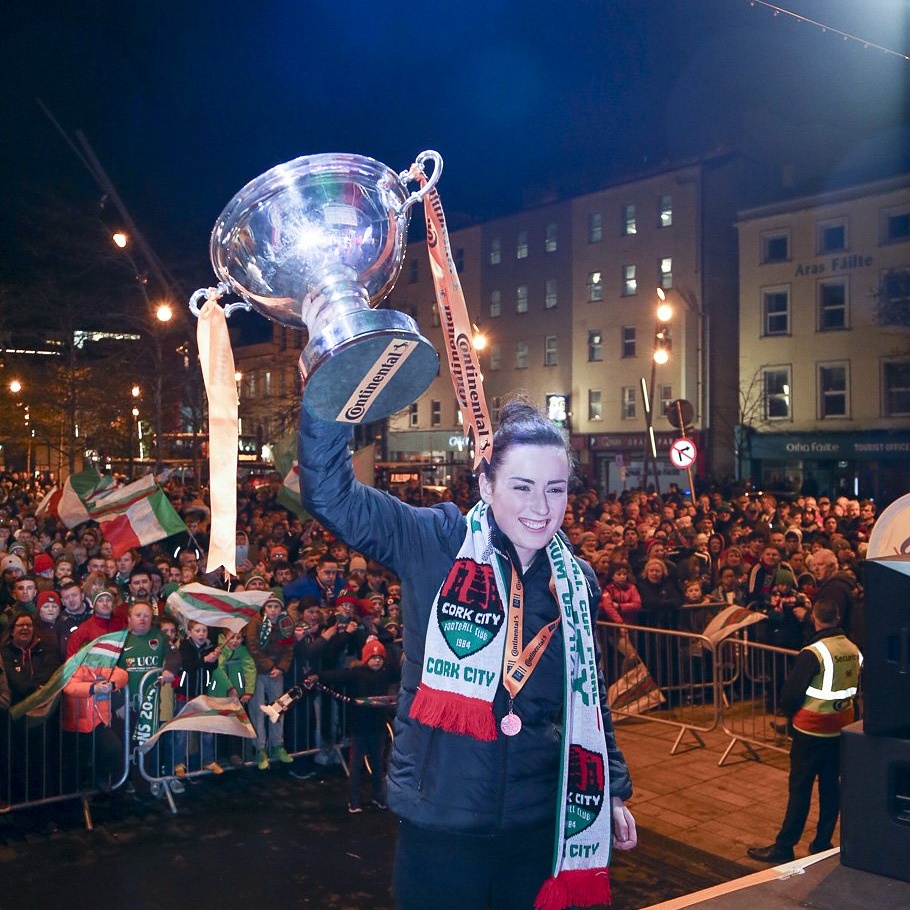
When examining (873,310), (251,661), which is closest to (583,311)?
(873,310)

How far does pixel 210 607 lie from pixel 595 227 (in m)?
33.8

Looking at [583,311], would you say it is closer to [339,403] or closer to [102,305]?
[102,305]

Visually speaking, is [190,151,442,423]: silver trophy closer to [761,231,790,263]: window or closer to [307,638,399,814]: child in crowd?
[307,638,399,814]: child in crowd

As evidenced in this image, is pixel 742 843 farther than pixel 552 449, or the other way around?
pixel 742 843

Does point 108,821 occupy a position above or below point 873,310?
below

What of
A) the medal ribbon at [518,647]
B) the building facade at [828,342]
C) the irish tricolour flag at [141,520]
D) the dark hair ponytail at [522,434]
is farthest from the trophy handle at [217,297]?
the building facade at [828,342]

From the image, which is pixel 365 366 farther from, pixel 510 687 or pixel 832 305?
pixel 832 305

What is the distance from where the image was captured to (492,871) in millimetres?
2627

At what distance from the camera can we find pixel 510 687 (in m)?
2.66

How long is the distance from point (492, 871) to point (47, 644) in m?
6.13

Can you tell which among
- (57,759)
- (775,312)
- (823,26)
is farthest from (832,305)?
(57,759)

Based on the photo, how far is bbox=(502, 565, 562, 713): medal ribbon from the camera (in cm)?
266

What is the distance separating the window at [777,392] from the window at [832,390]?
3.81 feet

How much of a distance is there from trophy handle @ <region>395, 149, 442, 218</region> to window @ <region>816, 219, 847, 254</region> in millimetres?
32499
